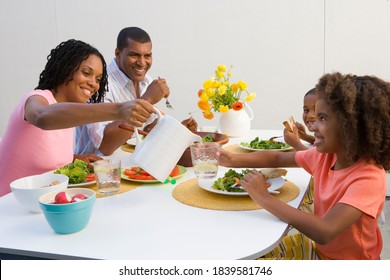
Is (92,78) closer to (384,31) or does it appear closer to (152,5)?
(152,5)

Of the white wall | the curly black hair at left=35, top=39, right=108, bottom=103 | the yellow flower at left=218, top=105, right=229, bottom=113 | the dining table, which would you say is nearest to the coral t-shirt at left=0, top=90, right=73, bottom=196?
the curly black hair at left=35, top=39, right=108, bottom=103

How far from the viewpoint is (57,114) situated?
1271 millimetres

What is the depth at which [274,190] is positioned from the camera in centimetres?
125

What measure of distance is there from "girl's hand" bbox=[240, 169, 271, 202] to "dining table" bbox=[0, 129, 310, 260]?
0.13ft

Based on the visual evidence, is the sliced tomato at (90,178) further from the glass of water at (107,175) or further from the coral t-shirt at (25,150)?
the coral t-shirt at (25,150)

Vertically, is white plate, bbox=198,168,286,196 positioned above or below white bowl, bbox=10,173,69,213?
below

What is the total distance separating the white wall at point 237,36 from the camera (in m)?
3.08

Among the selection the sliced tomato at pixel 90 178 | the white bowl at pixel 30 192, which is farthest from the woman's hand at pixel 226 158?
the white bowl at pixel 30 192

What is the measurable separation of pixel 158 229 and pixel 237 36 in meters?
2.51

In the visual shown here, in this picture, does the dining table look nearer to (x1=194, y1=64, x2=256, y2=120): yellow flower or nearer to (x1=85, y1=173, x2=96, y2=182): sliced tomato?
(x1=85, y1=173, x2=96, y2=182): sliced tomato

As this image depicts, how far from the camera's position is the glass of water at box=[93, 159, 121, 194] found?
4.16 feet

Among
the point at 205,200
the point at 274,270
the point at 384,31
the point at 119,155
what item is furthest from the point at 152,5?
the point at 274,270

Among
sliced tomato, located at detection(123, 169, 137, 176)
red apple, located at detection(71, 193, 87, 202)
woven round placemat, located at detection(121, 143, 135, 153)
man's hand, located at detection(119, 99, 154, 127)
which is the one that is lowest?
woven round placemat, located at detection(121, 143, 135, 153)

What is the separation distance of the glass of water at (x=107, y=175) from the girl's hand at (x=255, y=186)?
38cm
